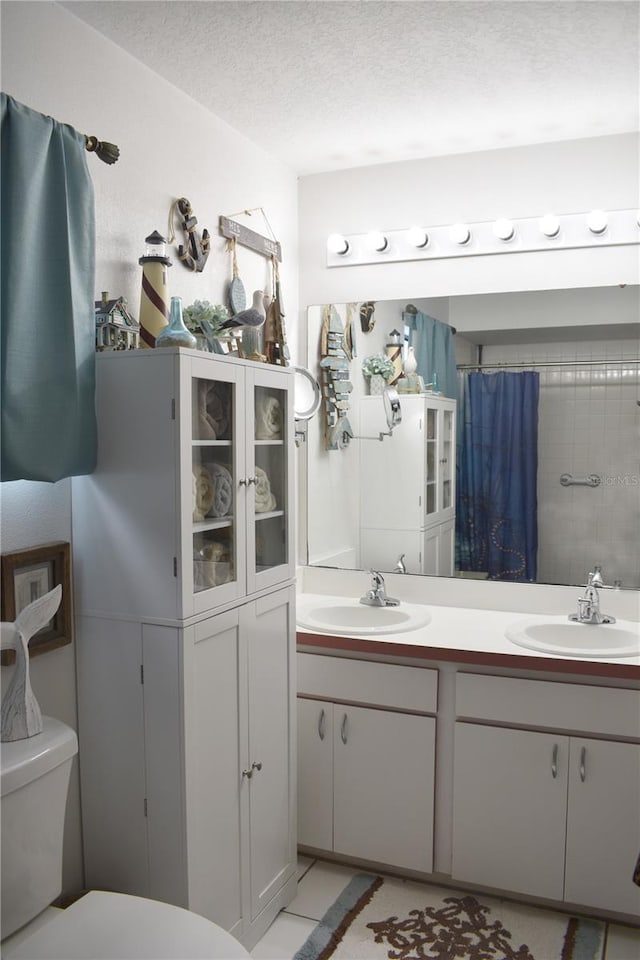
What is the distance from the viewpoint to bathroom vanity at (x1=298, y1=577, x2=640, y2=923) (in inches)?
89.7

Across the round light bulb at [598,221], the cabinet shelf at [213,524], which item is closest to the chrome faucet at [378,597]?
the cabinet shelf at [213,524]

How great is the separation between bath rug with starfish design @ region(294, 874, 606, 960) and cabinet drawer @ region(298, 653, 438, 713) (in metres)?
0.59

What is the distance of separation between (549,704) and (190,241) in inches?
71.4

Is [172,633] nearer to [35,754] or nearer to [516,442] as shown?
[35,754]

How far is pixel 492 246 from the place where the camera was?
9.50ft

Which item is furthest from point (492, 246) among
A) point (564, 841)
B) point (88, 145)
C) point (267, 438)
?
point (564, 841)

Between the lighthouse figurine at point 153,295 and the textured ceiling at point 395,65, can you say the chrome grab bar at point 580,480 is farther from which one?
the lighthouse figurine at point 153,295

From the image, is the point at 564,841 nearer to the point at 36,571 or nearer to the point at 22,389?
the point at 36,571

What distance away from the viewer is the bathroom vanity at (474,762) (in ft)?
7.48

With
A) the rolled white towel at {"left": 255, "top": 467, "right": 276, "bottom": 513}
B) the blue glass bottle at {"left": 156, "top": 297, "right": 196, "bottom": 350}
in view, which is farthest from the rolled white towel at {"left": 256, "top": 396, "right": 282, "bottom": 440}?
the blue glass bottle at {"left": 156, "top": 297, "right": 196, "bottom": 350}

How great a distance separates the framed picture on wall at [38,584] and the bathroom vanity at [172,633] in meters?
0.06

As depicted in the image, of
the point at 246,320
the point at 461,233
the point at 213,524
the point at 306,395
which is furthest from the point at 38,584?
the point at 461,233

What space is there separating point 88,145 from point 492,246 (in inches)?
61.0

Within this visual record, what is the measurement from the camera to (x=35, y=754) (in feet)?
5.20
